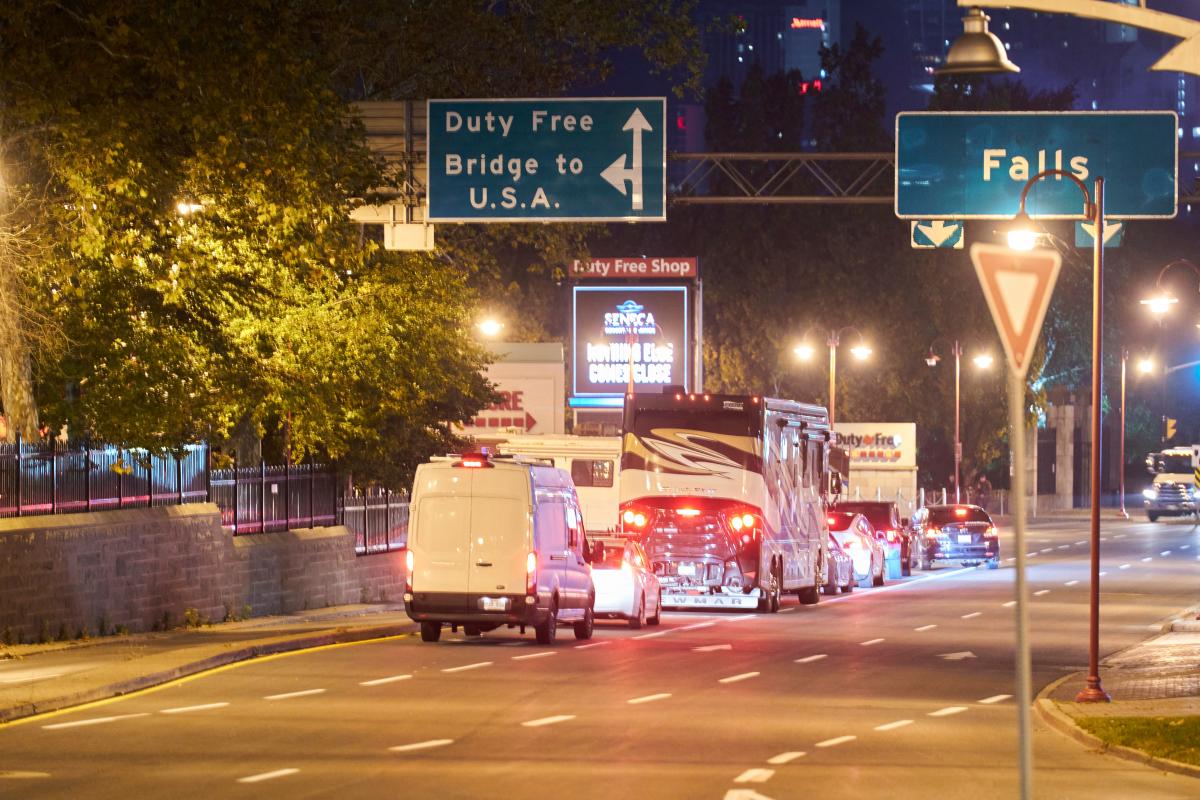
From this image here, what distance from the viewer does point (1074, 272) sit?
90.9 metres

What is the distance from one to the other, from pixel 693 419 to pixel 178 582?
33.1ft

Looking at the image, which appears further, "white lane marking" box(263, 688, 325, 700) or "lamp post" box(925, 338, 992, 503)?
"lamp post" box(925, 338, 992, 503)

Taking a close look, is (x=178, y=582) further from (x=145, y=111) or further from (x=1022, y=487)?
(x=1022, y=487)

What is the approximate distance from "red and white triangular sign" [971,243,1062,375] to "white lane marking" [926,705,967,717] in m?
9.40

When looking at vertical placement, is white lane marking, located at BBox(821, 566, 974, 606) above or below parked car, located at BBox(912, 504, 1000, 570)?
below

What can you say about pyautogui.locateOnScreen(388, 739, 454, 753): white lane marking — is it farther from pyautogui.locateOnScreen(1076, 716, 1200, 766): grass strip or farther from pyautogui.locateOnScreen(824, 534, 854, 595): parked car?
pyautogui.locateOnScreen(824, 534, 854, 595): parked car

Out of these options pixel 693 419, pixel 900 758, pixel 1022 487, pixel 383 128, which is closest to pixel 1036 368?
pixel 693 419

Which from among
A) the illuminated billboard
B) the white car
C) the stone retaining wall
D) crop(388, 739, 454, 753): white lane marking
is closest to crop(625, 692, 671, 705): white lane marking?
crop(388, 739, 454, 753): white lane marking

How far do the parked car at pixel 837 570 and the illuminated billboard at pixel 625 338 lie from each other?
95.1 ft

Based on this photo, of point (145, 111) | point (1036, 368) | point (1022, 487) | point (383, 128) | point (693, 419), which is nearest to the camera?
point (1022, 487)

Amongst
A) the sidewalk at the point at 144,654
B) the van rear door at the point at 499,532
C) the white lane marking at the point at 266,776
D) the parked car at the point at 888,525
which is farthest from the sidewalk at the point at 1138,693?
the parked car at the point at 888,525

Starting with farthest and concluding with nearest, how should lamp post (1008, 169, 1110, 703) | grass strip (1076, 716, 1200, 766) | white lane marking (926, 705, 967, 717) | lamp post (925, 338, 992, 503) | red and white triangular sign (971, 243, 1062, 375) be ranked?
lamp post (925, 338, 992, 503)
lamp post (1008, 169, 1110, 703)
white lane marking (926, 705, 967, 717)
grass strip (1076, 716, 1200, 766)
red and white triangular sign (971, 243, 1062, 375)

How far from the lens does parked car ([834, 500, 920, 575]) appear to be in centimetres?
4938

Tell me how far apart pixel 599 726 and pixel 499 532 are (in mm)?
9227
